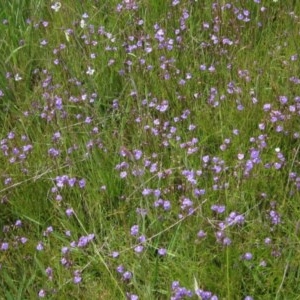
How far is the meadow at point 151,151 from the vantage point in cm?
232

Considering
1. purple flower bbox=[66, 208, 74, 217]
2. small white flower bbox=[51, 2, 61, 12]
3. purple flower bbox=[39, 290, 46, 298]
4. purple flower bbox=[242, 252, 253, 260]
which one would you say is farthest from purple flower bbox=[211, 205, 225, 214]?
small white flower bbox=[51, 2, 61, 12]

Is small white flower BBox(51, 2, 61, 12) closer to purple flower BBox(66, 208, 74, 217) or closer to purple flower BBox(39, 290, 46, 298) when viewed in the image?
purple flower BBox(66, 208, 74, 217)

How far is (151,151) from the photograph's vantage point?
2.79 metres

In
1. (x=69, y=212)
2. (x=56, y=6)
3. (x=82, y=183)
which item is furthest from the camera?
(x=56, y=6)

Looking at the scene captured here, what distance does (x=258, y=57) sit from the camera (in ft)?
10.2

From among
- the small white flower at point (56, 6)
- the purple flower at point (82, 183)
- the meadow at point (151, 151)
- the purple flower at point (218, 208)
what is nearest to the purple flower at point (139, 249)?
the meadow at point (151, 151)

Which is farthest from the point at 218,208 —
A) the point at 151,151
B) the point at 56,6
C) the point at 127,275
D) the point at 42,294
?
the point at 56,6

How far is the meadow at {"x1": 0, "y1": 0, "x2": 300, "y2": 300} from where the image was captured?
232 centimetres

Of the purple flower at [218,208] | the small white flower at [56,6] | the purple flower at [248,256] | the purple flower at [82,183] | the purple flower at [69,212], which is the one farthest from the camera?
the small white flower at [56,6]

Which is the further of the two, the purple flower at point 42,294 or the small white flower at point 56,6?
the small white flower at point 56,6

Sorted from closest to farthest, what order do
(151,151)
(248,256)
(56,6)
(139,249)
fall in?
(248,256)
(139,249)
(151,151)
(56,6)

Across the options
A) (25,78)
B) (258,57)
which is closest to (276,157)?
(258,57)

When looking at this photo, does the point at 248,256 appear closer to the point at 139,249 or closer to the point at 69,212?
the point at 139,249

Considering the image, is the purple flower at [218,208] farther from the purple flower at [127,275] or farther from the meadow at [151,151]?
the purple flower at [127,275]
